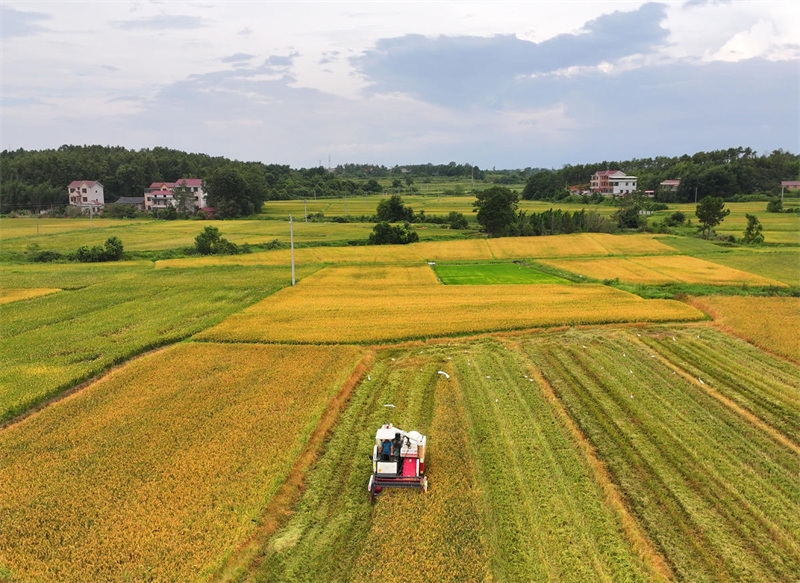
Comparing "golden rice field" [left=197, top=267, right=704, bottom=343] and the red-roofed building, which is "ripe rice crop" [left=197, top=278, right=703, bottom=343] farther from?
the red-roofed building

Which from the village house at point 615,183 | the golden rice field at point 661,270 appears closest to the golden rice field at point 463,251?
the golden rice field at point 661,270

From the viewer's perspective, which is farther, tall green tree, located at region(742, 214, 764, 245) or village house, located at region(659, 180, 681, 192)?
village house, located at region(659, 180, 681, 192)

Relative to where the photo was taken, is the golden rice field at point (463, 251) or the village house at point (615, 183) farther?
the village house at point (615, 183)

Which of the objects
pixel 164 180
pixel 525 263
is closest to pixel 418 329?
pixel 525 263

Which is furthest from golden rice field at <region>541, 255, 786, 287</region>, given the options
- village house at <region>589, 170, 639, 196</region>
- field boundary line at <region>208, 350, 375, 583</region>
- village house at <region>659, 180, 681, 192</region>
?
village house at <region>589, 170, 639, 196</region>

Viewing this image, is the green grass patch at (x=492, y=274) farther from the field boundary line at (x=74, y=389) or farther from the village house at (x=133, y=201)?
the village house at (x=133, y=201)

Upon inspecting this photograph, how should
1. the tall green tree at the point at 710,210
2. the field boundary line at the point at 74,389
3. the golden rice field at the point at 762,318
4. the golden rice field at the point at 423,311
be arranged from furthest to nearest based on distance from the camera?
the tall green tree at the point at 710,210
the golden rice field at the point at 423,311
the golden rice field at the point at 762,318
the field boundary line at the point at 74,389
